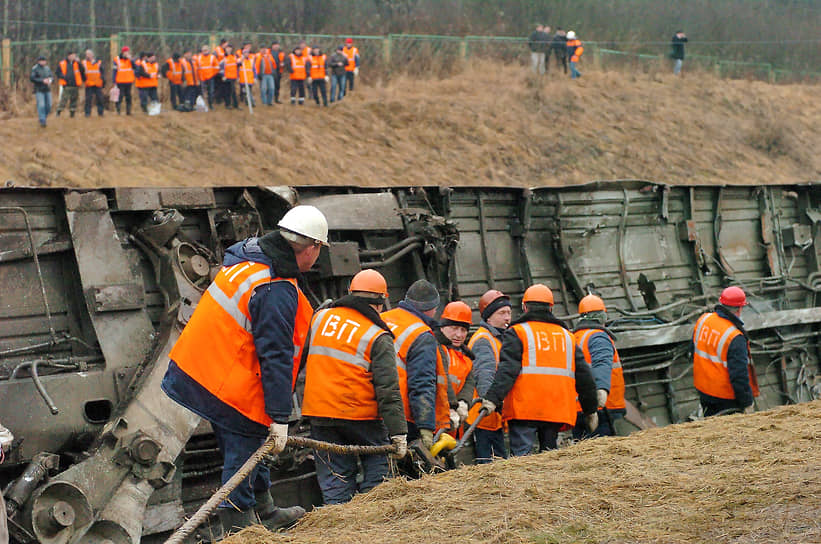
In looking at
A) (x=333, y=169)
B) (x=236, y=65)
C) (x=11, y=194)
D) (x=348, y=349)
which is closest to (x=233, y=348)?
(x=348, y=349)

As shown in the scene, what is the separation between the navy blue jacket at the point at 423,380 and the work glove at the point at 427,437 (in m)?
0.03

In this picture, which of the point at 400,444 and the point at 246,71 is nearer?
the point at 400,444

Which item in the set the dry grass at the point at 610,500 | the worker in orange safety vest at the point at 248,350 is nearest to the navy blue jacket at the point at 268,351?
the worker in orange safety vest at the point at 248,350

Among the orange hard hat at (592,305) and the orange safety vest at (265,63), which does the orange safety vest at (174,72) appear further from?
the orange hard hat at (592,305)

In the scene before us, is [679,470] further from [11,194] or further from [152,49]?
[152,49]

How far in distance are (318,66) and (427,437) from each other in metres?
18.4

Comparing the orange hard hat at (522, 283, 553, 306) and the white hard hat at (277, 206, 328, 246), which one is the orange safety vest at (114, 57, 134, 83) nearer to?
the orange hard hat at (522, 283, 553, 306)

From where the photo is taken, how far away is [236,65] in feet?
75.7

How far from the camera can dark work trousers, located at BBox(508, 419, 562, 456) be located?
8180 millimetres

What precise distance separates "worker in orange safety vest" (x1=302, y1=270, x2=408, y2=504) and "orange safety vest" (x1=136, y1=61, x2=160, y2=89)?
53.8ft

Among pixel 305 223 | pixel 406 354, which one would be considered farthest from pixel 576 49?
pixel 305 223

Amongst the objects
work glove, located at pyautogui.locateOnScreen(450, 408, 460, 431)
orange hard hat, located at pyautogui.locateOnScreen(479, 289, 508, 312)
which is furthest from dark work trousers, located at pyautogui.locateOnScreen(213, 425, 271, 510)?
orange hard hat, located at pyautogui.locateOnScreen(479, 289, 508, 312)

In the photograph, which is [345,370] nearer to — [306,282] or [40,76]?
[306,282]

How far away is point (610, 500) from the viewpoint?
5137 mm
